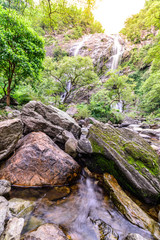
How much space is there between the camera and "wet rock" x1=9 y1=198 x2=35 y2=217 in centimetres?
189

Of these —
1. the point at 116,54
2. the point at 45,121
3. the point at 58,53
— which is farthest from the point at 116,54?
the point at 45,121

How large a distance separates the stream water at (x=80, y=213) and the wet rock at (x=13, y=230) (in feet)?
1.02

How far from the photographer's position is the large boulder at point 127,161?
100 inches

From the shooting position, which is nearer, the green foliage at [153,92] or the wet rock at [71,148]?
the wet rock at [71,148]

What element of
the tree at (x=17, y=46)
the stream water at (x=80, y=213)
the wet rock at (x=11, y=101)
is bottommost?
the stream water at (x=80, y=213)

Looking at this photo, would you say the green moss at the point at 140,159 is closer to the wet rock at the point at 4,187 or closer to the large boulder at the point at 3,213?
the large boulder at the point at 3,213

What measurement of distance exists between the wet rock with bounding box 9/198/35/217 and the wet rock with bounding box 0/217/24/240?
0.36m

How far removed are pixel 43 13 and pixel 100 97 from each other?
11023mm

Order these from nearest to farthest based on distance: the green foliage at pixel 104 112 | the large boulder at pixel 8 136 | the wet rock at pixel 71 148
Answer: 1. the large boulder at pixel 8 136
2. the wet rock at pixel 71 148
3. the green foliage at pixel 104 112

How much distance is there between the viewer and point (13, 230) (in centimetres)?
146

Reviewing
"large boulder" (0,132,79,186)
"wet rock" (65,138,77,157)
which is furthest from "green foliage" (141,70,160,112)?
"large boulder" (0,132,79,186)

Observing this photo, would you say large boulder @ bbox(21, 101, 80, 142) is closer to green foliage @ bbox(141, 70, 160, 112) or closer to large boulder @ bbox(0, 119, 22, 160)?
large boulder @ bbox(0, 119, 22, 160)

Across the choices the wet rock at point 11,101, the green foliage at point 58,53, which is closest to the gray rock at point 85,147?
the wet rock at point 11,101

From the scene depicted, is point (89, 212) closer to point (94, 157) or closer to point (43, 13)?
point (94, 157)
